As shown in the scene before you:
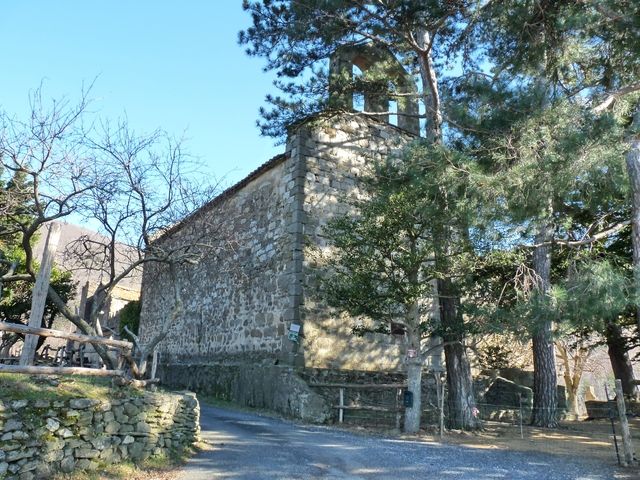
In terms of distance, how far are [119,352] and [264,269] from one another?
19.1 ft

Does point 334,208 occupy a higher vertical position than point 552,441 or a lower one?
higher

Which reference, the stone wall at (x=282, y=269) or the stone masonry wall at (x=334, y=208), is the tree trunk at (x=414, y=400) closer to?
the stone wall at (x=282, y=269)

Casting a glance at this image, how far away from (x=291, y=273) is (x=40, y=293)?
18.6ft

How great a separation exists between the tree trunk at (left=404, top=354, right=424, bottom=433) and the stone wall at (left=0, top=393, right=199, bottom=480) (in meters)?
4.31

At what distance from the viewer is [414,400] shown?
942 centimetres

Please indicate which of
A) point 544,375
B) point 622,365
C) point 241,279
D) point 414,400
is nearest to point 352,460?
point 414,400

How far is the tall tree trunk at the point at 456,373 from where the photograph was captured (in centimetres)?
1028

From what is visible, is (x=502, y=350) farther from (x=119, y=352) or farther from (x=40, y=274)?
(x=40, y=274)

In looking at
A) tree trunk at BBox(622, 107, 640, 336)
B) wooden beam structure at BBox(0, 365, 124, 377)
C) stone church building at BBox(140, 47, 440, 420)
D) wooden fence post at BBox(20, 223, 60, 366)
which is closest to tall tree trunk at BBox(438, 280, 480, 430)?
stone church building at BBox(140, 47, 440, 420)

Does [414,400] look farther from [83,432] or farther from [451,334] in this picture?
[83,432]

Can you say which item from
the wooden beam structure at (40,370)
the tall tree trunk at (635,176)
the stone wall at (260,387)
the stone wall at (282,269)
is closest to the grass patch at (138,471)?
the wooden beam structure at (40,370)

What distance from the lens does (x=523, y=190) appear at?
7297 millimetres

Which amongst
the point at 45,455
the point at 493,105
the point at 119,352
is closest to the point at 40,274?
the point at 119,352

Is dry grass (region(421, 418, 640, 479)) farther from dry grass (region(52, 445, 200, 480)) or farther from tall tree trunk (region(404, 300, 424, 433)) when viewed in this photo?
dry grass (region(52, 445, 200, 480))
